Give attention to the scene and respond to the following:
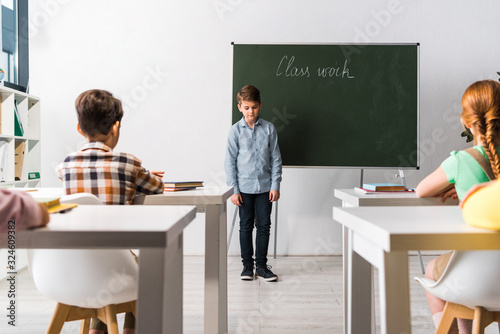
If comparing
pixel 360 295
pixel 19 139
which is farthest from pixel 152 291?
pixel 19 139

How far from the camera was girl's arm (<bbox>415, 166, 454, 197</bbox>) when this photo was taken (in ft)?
4.75

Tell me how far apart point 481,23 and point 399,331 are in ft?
12.8

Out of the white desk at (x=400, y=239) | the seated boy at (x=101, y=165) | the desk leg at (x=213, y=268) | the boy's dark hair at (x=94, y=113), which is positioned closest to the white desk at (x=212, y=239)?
the desk leg at (x=213, y=268)

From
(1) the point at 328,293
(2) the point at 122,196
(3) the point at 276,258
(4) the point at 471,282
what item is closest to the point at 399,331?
(4) the point at 471,282

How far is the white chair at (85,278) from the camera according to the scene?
Answer: 3.64 ft

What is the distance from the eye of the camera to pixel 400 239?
0.79 m

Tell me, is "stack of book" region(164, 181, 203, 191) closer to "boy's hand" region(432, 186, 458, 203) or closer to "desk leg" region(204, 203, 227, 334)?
"desk leg" region(204, 203, 227, 334)

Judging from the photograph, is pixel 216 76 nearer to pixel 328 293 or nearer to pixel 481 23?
pixel 328 293

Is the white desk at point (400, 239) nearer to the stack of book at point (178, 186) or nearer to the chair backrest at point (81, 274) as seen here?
the chair backrest at point (81, 274)

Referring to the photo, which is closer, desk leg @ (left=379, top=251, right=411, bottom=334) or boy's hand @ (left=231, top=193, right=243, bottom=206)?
desk leg @ (left=379, top=251, right=411, bottom=334)

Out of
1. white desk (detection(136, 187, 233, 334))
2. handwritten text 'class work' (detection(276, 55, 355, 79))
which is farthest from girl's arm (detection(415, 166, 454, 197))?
handwritten text 'class work' (detection(276, 55, 355, 79))

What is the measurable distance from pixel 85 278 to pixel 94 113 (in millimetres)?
793

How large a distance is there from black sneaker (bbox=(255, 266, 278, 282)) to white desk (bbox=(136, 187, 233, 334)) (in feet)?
3.70

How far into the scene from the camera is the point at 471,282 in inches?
42.1
